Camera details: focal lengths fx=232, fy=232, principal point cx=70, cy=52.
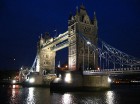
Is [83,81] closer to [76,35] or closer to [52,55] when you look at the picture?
[76,35]

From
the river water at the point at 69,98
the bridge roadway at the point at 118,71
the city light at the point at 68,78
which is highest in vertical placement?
the bridge roadway at the point at 118,71

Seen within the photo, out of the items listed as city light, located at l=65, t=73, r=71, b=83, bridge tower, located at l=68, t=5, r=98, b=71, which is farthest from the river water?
bridge tower, located at l=68, t=5, r=98, b=71

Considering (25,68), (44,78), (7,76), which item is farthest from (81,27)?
(7,76)

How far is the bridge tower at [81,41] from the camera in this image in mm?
51656

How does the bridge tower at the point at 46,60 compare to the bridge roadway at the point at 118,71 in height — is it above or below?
above

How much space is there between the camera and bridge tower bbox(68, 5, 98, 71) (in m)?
51.7

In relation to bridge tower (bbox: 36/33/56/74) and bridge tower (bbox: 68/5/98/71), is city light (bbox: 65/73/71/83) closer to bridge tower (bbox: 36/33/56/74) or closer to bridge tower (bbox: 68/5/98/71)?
bridge tower (bbox: 68/5/98/71)

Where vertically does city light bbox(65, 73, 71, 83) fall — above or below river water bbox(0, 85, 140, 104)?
above

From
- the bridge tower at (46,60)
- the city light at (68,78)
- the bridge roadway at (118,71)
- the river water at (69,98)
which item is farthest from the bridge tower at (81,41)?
the bridge tower at (46,60)

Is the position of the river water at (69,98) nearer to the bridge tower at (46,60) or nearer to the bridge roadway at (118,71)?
the bridge roadway at (118,71)

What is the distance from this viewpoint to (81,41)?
5278 cm

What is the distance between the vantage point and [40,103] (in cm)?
2578

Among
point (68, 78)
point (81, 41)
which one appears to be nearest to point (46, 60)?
point (81, 41)

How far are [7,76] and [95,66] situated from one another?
9586 cm
